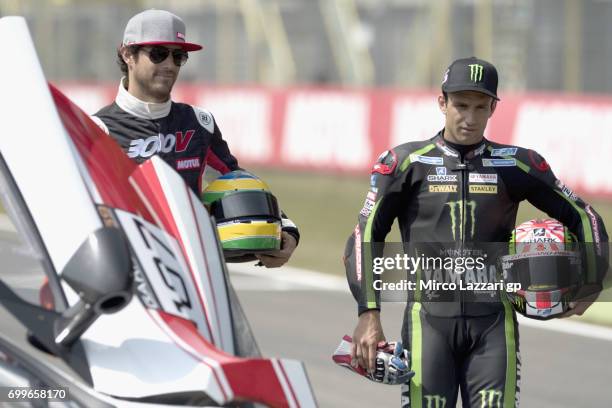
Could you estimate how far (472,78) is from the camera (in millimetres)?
4941

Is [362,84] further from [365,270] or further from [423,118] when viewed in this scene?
[365,270]

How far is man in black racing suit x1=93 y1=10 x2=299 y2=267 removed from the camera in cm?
479

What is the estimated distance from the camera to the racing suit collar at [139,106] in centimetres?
511

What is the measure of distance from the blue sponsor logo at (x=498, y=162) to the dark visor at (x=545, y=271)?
1.26 feet

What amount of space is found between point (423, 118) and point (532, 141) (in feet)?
7.93

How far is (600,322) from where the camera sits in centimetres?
1084

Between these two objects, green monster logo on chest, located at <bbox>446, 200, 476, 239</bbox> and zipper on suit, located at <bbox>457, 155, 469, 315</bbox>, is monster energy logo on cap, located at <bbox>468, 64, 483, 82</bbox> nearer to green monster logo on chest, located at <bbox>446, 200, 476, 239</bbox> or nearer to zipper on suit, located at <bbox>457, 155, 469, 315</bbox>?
zipper on suit, located at <bbox>457, 155, 469, 315</bbox>

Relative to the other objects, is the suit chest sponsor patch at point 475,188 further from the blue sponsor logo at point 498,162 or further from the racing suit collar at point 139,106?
the racing suit collar at point 139,106

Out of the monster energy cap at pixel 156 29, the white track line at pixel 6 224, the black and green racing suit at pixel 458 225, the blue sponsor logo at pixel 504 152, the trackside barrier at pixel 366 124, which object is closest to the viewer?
the white track line at pixel 6 224

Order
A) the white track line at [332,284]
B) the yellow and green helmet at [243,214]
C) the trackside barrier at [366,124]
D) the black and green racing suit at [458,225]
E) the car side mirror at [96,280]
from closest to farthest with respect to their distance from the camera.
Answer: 1. the car side mirror at [96,280]
2. the yellow and green helmet at [243,214]
3. the black and green racing suit at [458,225]
4. the white track line at [332,284]
5. the trackside barrier at [366,124]

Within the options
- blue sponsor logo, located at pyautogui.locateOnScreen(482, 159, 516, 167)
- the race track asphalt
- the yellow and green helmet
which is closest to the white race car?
the yellow and green helmet

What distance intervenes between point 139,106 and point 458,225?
1411mm

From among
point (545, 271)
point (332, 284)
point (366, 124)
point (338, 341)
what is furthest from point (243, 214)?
point (366, 124)

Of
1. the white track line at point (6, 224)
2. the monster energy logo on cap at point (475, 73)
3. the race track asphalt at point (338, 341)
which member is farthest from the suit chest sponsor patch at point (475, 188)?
the race track asphalt at point (338, 341)
